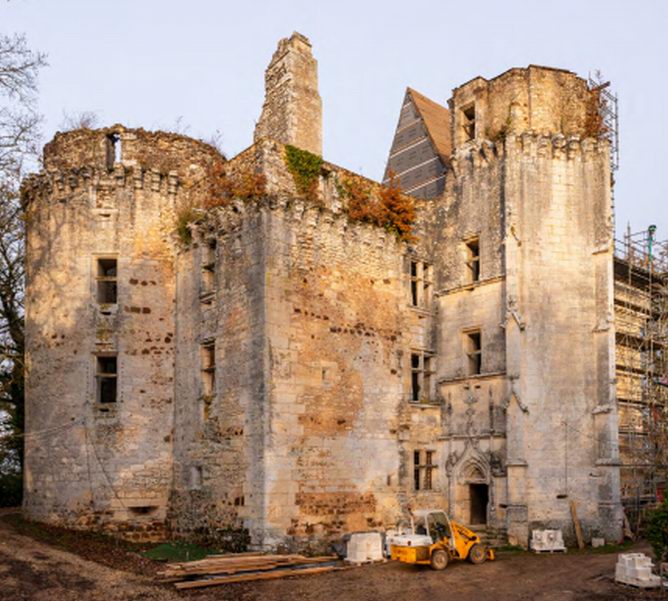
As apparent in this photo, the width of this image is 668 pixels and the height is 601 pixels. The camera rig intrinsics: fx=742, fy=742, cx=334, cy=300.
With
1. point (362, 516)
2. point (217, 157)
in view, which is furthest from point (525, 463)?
point (217, 157)

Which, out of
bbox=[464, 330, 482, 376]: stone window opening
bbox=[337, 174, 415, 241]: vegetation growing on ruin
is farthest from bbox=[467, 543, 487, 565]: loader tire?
bbox=[337, 174, 415, 241]: vegetation growing on ruin

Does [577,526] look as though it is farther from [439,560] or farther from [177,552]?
[177,552]

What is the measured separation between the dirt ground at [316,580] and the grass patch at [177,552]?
1.29 ft

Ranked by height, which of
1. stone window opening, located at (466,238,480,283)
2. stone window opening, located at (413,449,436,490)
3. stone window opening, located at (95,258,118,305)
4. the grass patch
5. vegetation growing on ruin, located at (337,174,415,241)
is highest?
vegetation growing on ruin, located at (337,174,415,241)

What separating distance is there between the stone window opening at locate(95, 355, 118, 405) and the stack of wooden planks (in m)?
5.65

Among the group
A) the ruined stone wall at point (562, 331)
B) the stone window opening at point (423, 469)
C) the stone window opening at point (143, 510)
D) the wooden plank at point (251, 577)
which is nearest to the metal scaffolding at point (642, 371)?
the ruined stone wall at point (562, 331)

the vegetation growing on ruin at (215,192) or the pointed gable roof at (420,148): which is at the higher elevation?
Result: the pointed gable roof at (420,148)

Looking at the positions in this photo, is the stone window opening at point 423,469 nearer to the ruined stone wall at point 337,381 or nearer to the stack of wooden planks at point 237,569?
the ruined stone wall at point 337,381

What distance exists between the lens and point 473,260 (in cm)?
2053

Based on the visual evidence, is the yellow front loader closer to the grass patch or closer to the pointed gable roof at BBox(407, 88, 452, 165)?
the grass patch

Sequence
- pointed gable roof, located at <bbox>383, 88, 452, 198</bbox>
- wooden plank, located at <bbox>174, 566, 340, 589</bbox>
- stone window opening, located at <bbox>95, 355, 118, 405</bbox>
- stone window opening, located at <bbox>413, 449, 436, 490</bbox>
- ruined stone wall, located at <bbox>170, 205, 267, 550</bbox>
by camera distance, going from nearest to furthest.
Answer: wooden plank, located at <bbox>174, 566, 340, 589</bbox>, ruined stone wall, located at <bbox>170, 205, 267, 550</bbox>, stone window opening, located at <bbox>95, 355, 118, 405</bbox>, stone window opening, located at <bbox>413, 449, 436, 490</bbox>, pointed gable roof, located at <bbox>383, 88, 452, 198</bbox>

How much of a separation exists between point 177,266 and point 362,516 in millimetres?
7880

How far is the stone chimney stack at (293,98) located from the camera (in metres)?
19.5

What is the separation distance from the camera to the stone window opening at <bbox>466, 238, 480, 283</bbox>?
20500 mm
